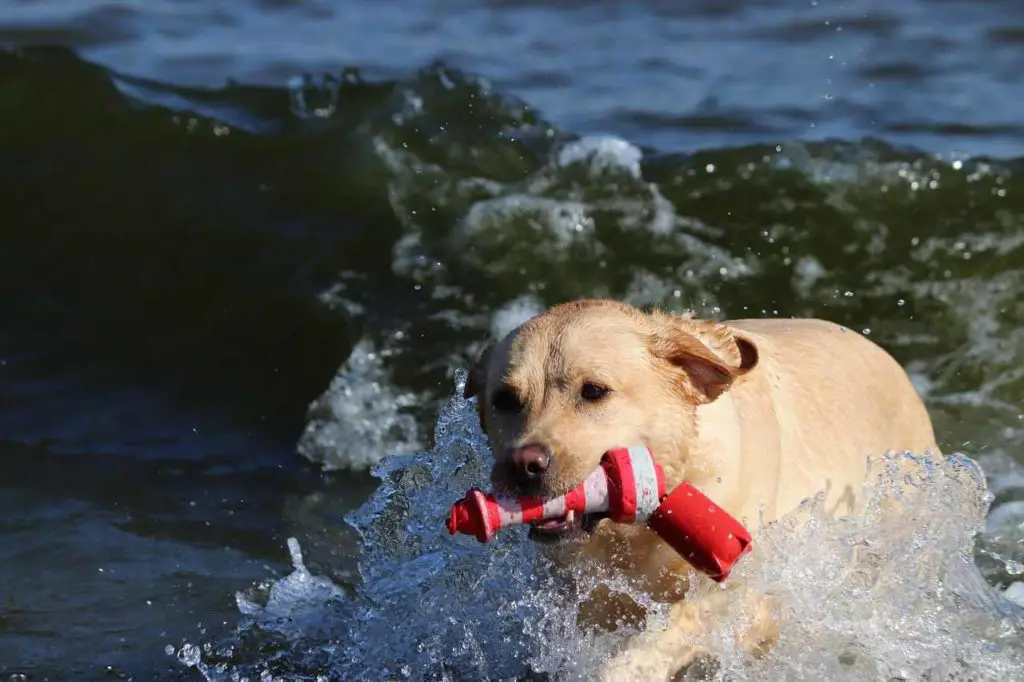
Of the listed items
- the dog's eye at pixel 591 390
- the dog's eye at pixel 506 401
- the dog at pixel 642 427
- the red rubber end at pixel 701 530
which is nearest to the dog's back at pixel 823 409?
the dog at pixel 642 427

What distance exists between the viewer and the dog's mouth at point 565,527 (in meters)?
4.26

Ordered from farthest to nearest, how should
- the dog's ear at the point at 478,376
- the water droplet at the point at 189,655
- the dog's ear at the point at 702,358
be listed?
1. the water droplet at the point at 189,655
2. the dog's ear at the point at 478,376
3. the dog's ear at the point at 702,358

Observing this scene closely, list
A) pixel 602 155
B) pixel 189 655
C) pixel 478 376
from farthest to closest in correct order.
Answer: pixel 602 155 < pixel 189 655 < pixel 478 376

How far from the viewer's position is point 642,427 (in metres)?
4.33

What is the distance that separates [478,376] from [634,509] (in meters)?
0.83

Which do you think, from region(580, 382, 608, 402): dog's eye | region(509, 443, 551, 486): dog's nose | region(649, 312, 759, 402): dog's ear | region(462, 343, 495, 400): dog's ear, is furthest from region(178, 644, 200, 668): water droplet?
region(649, 312, 759, 402): dog's ear

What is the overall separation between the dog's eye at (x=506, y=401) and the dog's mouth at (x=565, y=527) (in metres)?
0.37

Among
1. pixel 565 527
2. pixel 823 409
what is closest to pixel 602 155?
pixel 823 409

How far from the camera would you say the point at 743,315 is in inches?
340

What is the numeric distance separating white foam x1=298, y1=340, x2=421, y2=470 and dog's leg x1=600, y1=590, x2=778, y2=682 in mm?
3146

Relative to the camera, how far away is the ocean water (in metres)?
5.44

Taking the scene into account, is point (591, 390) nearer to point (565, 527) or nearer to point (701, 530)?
point (565, 527)

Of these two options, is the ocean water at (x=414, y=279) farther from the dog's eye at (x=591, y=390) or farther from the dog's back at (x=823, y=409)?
the dog's eye at (x=591, y=390)

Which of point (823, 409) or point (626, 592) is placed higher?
point (823, 409)
